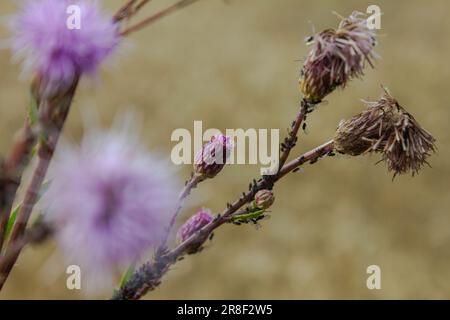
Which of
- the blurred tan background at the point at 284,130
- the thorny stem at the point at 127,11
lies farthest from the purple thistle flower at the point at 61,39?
the blurred tan background at the point at 284,130

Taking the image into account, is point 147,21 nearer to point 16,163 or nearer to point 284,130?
point 16,163

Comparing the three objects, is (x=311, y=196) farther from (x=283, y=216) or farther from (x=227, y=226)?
(x=227, y=226)

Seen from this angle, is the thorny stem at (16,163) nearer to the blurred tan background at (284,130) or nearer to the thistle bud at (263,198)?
the thistle bud at (263,198)

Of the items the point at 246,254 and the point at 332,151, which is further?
the point at 246,254

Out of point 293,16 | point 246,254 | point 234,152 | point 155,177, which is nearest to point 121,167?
point 155,177

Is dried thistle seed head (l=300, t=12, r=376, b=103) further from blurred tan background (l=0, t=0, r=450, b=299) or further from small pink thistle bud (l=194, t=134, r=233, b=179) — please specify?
blurred tan background (l=0, t=0, r=450, b=299)

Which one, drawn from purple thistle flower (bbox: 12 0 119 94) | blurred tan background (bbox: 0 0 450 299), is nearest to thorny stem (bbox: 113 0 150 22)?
purple thistle flower (bbox: 12 0 119 94)
